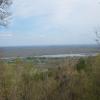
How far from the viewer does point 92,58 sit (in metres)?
25.1

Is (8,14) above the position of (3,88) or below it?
above

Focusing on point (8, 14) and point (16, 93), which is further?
point (16, 93)

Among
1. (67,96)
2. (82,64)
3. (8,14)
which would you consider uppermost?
(8,14)

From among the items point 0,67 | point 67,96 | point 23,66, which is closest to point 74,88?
point 67,96

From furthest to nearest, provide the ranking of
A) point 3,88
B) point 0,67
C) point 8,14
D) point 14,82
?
1. point 14,82
2. point 3,88
3. point 0,67
4. point 8,14

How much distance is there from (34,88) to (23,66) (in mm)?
2099

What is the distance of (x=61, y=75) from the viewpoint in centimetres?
2794

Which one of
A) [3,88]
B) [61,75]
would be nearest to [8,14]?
[3,88]

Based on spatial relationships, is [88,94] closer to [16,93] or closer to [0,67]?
[16,93]

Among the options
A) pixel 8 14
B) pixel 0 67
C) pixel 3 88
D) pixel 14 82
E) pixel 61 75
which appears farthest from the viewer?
pixel 61 75

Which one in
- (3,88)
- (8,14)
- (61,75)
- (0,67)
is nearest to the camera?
Result: (8,14)

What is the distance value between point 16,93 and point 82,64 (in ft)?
23.7

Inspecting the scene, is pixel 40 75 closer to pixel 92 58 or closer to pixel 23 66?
pixel 23 66

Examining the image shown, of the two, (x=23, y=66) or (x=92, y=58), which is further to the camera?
(x=23, y=66)
